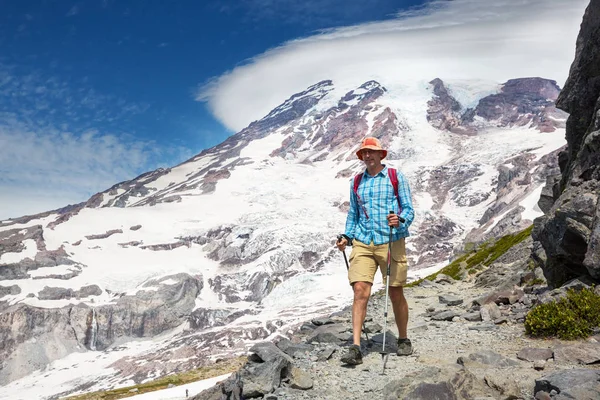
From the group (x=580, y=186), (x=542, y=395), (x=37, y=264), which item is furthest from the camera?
(x=37, y=264)

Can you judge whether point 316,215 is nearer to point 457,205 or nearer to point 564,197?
point 457,205

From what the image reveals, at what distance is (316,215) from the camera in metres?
177

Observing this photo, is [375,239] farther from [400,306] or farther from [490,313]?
[490,313]

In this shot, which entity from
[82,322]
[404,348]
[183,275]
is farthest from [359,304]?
[183,275]

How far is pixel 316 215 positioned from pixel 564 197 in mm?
167397

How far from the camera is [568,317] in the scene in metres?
7.55

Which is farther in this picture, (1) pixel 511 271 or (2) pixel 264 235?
(2) pixel 264 235

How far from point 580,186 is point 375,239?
5.30 m

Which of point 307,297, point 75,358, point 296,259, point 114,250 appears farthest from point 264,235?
point 75,358

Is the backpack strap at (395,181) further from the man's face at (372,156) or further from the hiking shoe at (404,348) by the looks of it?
the hiking shoe at (404,348)

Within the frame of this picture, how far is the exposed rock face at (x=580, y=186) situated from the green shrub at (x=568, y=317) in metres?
0.76

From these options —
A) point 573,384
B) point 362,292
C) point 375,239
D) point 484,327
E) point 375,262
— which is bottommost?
point 484,327

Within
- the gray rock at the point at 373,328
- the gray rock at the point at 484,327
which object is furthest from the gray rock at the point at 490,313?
the gray rock at the point at 373,328

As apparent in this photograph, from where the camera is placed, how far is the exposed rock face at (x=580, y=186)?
8805mm
